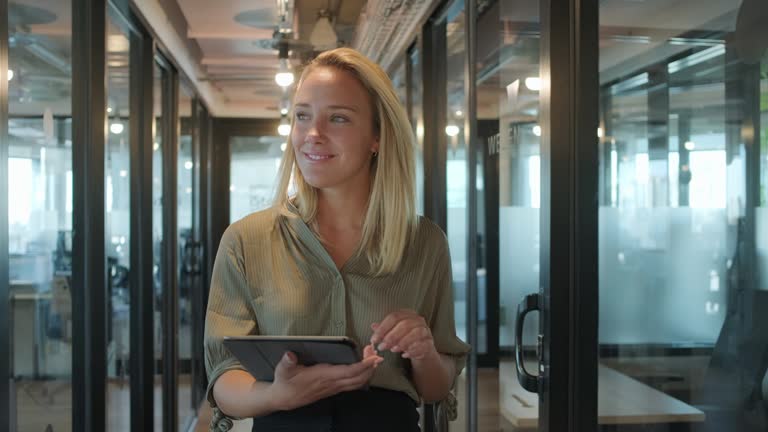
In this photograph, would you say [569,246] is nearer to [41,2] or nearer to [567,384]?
[567,384]

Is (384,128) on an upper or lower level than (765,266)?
upper

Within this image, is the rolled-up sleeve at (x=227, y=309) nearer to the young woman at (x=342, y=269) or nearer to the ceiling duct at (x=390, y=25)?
the young woman at (x=342, y=269)

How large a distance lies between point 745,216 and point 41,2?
2.20 metres

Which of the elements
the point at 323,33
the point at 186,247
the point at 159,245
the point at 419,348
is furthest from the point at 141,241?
the point at 419,348

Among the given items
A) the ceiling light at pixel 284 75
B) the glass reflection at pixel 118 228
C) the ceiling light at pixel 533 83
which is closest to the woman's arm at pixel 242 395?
the ceiling light at pixel 533 83

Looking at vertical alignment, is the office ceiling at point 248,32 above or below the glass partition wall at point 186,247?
above

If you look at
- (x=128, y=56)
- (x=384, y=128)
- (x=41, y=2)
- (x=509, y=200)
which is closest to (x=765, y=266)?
(x=384, y=128)

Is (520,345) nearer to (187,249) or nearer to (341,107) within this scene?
(341,107)

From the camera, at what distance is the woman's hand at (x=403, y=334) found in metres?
1.38

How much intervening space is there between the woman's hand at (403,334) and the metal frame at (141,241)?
2936 millimetres

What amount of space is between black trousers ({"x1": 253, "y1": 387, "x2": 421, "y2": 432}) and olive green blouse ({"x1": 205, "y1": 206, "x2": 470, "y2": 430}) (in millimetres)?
32

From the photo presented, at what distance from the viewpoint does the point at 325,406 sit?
1.49m

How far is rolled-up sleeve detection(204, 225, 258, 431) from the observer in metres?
1.49

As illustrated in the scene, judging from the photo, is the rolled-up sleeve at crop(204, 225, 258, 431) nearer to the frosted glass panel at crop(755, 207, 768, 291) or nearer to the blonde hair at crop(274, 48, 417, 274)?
the blonde hair at crop(274, 48, 417, 274)
